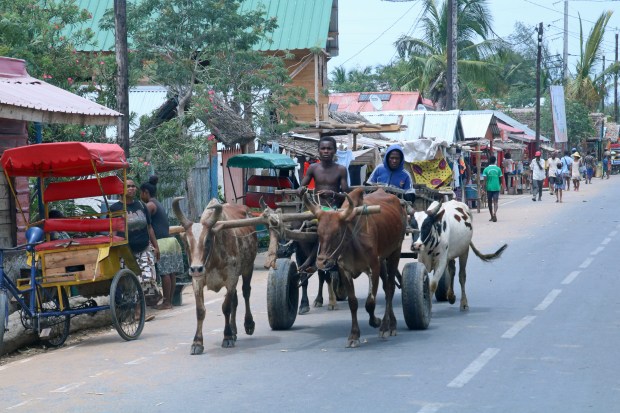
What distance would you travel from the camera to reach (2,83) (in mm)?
13711

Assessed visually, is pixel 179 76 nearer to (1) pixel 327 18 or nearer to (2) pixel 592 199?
(1) pixel 327 18

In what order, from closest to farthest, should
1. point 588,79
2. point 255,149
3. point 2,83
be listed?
point 2,83
point 255,149
point 588,79

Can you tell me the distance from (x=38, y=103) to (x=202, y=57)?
859 cm

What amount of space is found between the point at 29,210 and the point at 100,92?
165 inches

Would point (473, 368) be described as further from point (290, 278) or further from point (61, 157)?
point (61, 157)

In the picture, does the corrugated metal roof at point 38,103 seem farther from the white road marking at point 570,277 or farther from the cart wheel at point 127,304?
the white road marking at point 570,277

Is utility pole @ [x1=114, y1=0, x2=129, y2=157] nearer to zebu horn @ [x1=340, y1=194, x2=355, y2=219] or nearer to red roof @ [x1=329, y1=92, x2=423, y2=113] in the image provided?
zebu horn @ [x1=340, y1=194, x2=355, y2=219]

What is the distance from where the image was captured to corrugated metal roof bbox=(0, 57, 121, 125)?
12.5 m

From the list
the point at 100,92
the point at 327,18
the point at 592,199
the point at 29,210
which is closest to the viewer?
the point at 29,210

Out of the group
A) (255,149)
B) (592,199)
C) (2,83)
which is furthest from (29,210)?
(592,199)

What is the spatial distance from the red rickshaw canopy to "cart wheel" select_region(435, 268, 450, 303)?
4.77 m

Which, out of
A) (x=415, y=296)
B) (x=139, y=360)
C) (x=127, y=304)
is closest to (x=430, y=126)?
(x=415, y=296)

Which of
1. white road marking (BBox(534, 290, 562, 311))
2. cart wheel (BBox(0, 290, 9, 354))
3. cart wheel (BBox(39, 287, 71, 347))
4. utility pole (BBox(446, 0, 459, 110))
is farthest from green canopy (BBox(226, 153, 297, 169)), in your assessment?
utility pole (BBox(446, 0, 459, 110))

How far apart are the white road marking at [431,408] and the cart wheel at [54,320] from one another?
503cm
